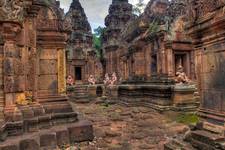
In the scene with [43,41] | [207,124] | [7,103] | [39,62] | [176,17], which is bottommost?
[207,124]

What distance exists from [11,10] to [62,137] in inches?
122

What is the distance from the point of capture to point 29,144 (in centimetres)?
Answer: 526

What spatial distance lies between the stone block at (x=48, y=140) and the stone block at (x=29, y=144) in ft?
0.89

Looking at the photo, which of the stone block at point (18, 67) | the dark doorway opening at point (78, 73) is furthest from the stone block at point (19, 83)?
the dark doorway opening at point (78, 73)

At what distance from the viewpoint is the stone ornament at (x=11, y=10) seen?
5.28 m

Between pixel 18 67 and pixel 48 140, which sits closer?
pixel 18 67

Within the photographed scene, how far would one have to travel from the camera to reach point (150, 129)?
808 cm

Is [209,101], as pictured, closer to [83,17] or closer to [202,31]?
[202,31]

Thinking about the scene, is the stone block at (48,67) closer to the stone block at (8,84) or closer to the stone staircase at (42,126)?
the stone staircase at (42,126)

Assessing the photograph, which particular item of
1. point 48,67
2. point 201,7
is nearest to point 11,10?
point 48,67

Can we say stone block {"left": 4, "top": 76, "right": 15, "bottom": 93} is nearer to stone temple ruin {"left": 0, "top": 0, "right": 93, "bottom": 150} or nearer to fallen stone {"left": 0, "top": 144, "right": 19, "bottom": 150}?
stone temple ruin {"left": 0, "top": 0, "right": 93, "bottom": 150}

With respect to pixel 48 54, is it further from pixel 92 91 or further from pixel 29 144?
pixel 92 91

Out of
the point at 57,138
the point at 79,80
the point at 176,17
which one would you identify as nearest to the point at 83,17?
the point at 79,80

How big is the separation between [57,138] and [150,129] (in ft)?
10.7
